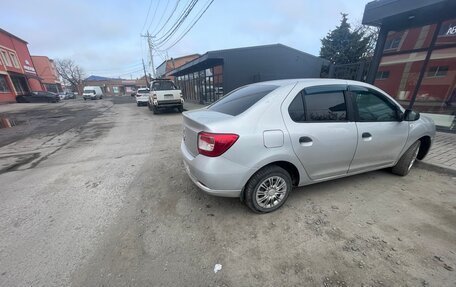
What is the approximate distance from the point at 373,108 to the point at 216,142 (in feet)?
8.60

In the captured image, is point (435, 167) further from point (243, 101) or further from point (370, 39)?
point (370, 39)

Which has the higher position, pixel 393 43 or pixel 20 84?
pixel 393 43

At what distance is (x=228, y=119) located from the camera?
2381 millimetres

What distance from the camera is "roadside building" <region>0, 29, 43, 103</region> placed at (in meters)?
23.3

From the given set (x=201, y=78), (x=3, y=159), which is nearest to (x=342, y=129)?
(x=3, y=159)

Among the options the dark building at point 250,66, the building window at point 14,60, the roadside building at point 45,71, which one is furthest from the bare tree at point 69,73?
the dark building at point 250,66

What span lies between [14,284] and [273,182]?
2754mm

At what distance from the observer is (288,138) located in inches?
95.9

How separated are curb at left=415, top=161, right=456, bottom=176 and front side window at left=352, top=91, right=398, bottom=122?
170 cm

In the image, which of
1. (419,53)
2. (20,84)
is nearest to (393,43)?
(419,53)

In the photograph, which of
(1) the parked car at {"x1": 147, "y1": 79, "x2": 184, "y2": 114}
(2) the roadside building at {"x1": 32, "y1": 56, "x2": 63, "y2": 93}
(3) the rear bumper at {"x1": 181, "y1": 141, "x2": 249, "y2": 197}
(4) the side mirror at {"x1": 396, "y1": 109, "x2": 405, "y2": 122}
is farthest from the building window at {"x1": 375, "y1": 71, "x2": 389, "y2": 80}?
(2) the roadside building at {"x1": 32, "y1": 56, "x2": 63, "y2": 93}

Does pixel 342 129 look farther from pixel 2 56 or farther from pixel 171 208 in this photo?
pixel 2 56

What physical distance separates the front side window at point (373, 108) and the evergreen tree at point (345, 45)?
19.3 metres

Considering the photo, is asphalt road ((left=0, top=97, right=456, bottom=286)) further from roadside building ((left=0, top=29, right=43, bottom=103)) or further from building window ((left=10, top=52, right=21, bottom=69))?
building window ((left=10, top=52, right=21, bottom=69))
